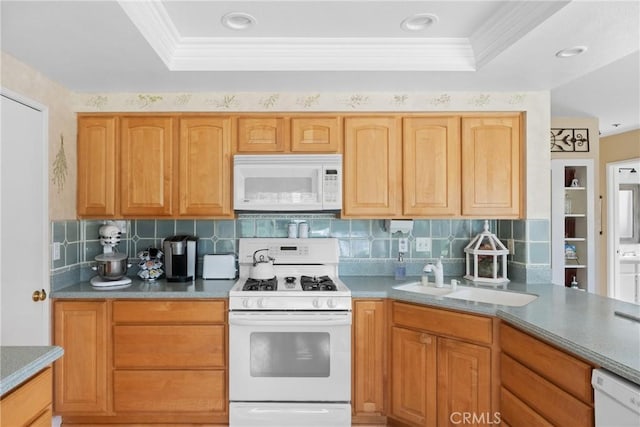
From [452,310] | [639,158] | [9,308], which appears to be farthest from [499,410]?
[639,158]

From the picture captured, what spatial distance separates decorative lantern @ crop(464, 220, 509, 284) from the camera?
2.69 m

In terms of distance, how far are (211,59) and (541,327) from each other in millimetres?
2180

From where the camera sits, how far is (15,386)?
3.64 ft

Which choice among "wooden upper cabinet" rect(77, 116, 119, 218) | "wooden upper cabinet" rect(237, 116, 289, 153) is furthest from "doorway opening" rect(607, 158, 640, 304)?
"wooden upper cabinet" rect(77, 116, 119, 218)

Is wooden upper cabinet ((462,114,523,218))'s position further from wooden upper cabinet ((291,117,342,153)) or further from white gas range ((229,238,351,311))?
white gas range ((229,238,351,311))

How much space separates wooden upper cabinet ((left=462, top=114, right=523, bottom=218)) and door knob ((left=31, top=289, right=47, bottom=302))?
108 inches

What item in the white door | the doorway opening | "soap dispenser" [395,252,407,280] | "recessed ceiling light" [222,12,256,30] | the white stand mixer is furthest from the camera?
the doorway opening

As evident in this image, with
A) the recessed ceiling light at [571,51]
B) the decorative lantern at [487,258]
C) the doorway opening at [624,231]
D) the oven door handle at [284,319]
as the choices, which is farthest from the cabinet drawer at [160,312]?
the doorway opening at [624,231]

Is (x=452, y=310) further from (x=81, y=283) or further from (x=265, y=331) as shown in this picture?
(x=81, y=283)

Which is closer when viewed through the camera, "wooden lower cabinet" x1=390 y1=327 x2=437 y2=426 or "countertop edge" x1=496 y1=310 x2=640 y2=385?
"countertop edge" x1=496 y1=310 x2=640 y2=385

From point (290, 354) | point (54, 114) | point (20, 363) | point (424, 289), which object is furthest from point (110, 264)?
point (424, 289)

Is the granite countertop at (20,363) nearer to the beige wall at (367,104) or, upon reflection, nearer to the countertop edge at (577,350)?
the beige wall at (367,104)

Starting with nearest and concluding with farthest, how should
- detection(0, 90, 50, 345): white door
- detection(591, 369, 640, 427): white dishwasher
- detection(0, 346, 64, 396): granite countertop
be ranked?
detection(0, 346, 64, 396): granite countertop → detection(591, 369, 640, 427): white dishwasher → detection(0, 90, 50, 345): white door

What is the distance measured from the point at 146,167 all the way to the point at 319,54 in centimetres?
140
